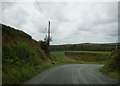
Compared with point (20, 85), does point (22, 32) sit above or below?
above

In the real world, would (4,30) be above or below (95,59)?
above

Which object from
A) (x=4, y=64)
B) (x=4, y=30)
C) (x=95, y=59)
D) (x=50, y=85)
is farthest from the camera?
(x=95, y=59)

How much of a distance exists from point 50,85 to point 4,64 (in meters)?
6.96

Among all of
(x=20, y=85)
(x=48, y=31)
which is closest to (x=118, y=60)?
(x=20, y=85)

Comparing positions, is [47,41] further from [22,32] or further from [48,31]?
[22,32]

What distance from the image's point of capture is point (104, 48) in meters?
120

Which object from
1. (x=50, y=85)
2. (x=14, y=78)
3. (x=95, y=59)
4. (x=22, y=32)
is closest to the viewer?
(x=50, y=85)

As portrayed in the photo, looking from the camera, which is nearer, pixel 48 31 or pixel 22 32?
pixel 22 32

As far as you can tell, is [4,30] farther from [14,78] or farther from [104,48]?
[104,48]

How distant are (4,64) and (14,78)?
3148mm

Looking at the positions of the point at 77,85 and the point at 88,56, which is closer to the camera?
the point at 77,85

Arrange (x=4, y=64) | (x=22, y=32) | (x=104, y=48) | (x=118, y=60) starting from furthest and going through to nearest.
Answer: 1. (x=104, y=48)
2. (x=22, y=32)
3. (x=118, y=60)
4. (x=4, y=64)

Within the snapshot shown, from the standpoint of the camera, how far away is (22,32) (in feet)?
143

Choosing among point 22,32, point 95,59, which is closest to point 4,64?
point 22,32
